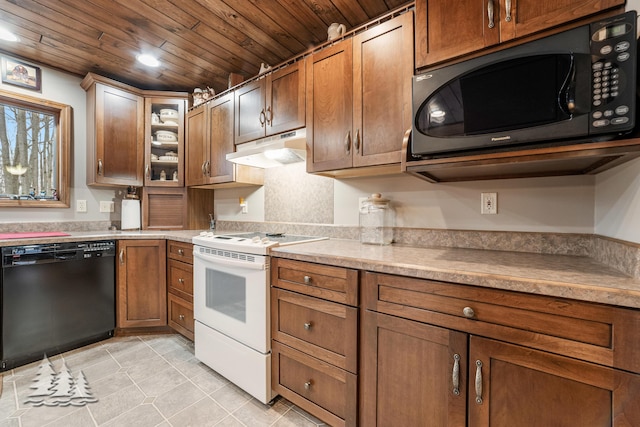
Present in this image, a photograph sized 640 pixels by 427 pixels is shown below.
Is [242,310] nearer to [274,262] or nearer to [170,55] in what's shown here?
[274,262]

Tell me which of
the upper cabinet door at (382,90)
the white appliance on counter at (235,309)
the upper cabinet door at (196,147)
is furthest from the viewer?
the upper cabinet door at (196,147)

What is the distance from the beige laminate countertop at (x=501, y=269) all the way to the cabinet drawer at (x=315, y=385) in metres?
0.52

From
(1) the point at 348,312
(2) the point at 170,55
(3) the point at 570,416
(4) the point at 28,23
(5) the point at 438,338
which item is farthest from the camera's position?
(2) the point at 170,55

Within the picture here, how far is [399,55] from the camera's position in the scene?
141cm

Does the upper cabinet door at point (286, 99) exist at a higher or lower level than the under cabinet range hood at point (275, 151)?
higher

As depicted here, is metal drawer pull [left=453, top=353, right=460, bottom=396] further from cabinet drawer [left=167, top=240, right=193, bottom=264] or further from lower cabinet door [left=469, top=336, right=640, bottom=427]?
cabinet drawer [left=167, top=240, right=193, bottom=264]

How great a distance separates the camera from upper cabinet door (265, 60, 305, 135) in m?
1.82

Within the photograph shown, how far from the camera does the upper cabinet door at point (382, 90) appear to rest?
1393 mm

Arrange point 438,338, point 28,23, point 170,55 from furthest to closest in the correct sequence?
point 170,55 → point 28,23 → point 438,338

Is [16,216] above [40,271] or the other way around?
above

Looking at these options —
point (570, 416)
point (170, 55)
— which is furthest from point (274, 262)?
point (170, 55)

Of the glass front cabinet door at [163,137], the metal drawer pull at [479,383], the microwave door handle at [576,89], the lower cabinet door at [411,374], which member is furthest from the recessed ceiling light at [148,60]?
the metal drawer pull at [479,383]

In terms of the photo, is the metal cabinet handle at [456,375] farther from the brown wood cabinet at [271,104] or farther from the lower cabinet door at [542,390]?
the brown wood cabinet at [271,104]

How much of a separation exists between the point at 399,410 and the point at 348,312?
1.38ft
